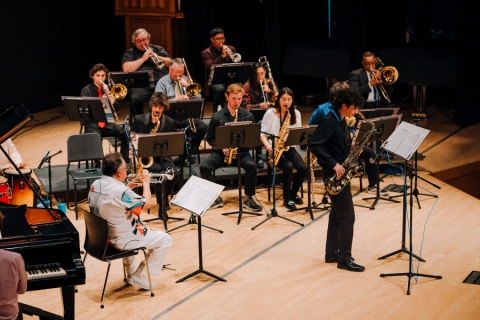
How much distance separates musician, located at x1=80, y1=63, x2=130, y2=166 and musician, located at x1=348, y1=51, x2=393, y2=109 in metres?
2.97

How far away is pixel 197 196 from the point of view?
665cm

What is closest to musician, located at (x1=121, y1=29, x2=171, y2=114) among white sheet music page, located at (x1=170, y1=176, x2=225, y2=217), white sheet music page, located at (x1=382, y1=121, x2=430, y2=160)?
white sheet music page, located at (x1=170, y1=176, x2=225, y2=217)

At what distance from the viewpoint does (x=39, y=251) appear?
17.6 ft

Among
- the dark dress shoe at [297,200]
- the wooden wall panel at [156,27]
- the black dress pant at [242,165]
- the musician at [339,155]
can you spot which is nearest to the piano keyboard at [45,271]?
the musician at [339,155]

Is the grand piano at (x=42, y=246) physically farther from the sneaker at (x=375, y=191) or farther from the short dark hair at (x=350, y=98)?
the sneaker at (x=375, y=191)

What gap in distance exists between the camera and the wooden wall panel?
12.8m

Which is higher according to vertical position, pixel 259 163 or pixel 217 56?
pixel 217 56

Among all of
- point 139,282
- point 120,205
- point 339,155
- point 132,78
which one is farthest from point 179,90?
point 120,205

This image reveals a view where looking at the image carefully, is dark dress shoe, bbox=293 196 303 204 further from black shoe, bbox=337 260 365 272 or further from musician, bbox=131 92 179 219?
black shoe, bbox=337 260 365 272

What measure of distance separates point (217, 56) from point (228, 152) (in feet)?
8.69

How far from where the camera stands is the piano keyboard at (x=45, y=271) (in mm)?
5234

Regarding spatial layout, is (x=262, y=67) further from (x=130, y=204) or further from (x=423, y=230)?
(x=130, y=204)

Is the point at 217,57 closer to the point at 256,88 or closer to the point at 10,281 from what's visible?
the point at 256,88

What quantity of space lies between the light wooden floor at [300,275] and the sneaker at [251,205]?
141 mm
